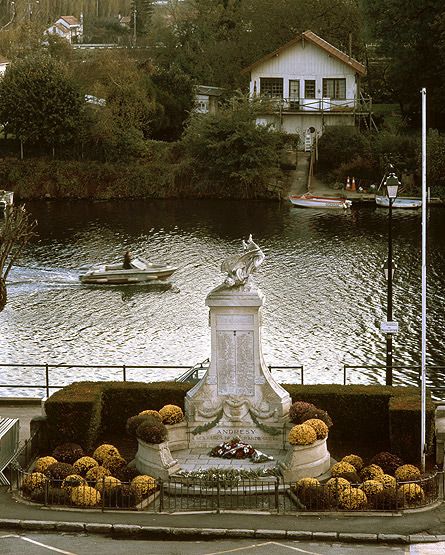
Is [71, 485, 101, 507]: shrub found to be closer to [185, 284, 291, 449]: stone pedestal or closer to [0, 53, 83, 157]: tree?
[185, 284, 291, 449]: stone pedestal

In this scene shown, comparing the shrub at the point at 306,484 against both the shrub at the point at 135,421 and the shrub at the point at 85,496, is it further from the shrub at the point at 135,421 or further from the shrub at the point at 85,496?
the shrub at the point at 85,496

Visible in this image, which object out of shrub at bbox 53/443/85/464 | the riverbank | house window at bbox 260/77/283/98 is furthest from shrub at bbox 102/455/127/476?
house window at bbox 260/77/283/98

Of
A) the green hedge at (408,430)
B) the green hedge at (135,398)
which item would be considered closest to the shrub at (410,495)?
the green hedge at (408,430)

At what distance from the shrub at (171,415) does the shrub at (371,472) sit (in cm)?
436

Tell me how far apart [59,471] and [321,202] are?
176 feet

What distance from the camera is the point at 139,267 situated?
200 ft

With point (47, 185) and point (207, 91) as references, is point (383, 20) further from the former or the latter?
point (47, 185)

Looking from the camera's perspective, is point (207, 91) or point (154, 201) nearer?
point (154, 201)

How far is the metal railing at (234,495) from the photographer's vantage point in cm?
2678

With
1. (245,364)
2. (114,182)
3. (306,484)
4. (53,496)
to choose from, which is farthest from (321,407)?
(114,182)

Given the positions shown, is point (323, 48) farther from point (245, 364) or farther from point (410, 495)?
point (410, 495)

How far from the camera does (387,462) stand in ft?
94.6

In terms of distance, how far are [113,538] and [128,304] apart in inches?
1220

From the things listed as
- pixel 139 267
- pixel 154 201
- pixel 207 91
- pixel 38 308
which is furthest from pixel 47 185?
pixel 38 308
